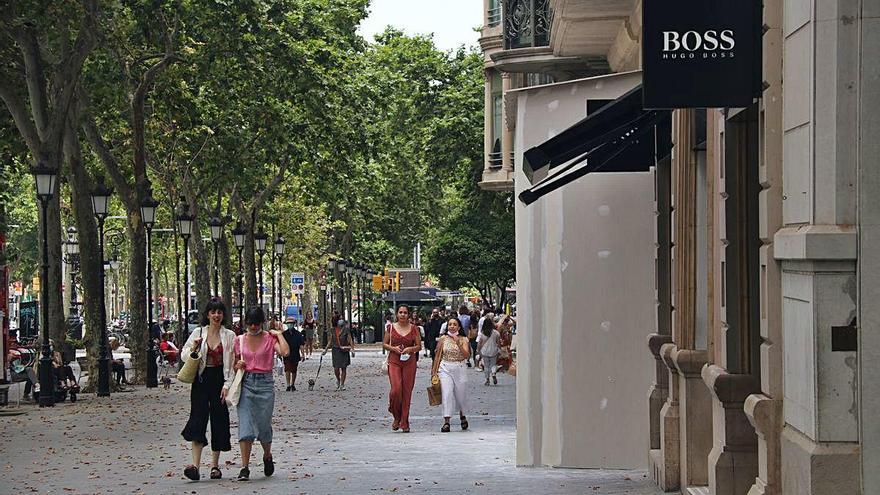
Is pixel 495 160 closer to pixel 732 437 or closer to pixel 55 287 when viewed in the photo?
pixel 55 287

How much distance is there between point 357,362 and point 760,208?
45345 mm

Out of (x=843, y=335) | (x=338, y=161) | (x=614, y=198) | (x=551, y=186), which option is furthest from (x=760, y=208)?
(x=338, y=161)

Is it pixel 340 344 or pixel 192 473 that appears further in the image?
pixel 340 344

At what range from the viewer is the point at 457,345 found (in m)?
23.2

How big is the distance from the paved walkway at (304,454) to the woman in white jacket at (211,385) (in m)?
0.36

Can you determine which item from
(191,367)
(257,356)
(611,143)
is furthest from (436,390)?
(611,143)

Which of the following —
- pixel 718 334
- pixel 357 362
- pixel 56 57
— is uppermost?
pixel 56 57

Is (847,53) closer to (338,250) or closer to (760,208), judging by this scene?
(760,208)

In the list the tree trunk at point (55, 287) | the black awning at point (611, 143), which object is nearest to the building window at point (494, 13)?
the tree trunk at point (55, 287)

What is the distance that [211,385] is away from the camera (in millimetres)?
16266

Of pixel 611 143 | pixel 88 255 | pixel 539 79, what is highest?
pixel 539 79

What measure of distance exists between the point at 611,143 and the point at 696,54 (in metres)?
5.81

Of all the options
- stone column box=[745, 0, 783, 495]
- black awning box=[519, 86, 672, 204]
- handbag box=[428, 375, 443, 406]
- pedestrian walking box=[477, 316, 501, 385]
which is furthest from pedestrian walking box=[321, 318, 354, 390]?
stone column box=[745, 0, 783, 495]

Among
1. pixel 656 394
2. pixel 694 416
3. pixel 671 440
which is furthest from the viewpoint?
pixel 656 394
